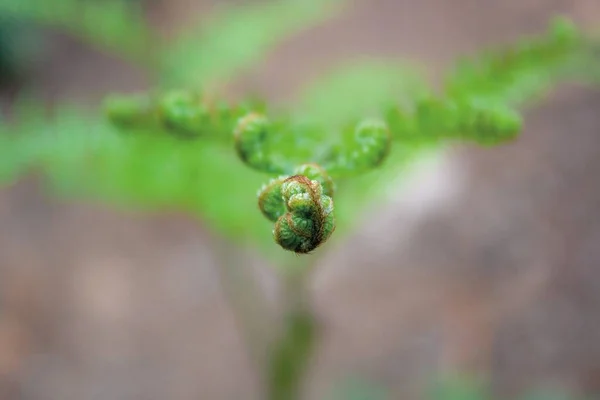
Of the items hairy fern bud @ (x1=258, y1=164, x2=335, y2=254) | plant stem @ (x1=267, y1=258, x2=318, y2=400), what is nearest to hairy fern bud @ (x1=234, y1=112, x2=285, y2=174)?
hairy fern bud @ (x1=258, y1=164, x2=335, y2=254)

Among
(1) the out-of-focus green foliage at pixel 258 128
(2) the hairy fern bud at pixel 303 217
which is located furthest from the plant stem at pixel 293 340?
(2) the hairy fern bud at pixel 303 217

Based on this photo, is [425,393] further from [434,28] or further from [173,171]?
[434,28]

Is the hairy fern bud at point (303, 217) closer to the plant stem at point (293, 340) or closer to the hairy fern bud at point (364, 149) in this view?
the hairy fern bud at point (364, 149)

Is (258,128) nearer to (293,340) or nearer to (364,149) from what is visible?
(364,149)

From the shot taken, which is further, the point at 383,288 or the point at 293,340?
the point at 383,288

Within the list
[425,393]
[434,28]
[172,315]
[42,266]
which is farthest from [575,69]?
[434,28]

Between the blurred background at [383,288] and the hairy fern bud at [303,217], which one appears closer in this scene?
the hairy fern bud at [303,217]

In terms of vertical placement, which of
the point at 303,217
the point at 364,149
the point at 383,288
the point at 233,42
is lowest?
the point at 303,217

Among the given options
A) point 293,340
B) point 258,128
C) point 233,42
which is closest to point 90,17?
point 233,42
